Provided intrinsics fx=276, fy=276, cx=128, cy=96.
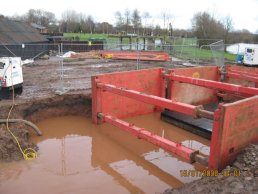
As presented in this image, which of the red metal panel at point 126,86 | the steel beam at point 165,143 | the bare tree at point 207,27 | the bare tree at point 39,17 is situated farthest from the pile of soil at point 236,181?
the bare tree at point 39,17

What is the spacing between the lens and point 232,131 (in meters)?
4.97

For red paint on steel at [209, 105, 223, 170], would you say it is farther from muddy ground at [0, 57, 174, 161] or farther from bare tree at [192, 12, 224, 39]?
bare tree at [192, 12, 224, 39]

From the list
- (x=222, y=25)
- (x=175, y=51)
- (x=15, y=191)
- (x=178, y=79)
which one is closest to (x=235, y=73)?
(x=178, y=79)

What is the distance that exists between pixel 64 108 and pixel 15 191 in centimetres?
416

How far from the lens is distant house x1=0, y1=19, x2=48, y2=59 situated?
17.7m

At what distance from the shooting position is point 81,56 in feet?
71.4

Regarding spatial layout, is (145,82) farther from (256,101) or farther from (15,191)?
(15,191)

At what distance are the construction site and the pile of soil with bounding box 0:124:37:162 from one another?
0.07ft

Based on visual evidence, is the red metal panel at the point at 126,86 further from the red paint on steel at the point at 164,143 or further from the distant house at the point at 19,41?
the distant house at the point at 19,41

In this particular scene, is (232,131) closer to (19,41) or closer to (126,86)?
(126,86)

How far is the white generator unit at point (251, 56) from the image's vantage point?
76.3 ft

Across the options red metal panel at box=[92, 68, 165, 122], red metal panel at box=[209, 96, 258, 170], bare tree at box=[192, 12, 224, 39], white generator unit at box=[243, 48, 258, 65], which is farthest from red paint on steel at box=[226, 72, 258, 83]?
bare tree at box=[192, 12, 224, 39]

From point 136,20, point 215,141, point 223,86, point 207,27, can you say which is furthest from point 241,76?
point 136,20

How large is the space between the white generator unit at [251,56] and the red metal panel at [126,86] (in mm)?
16988
